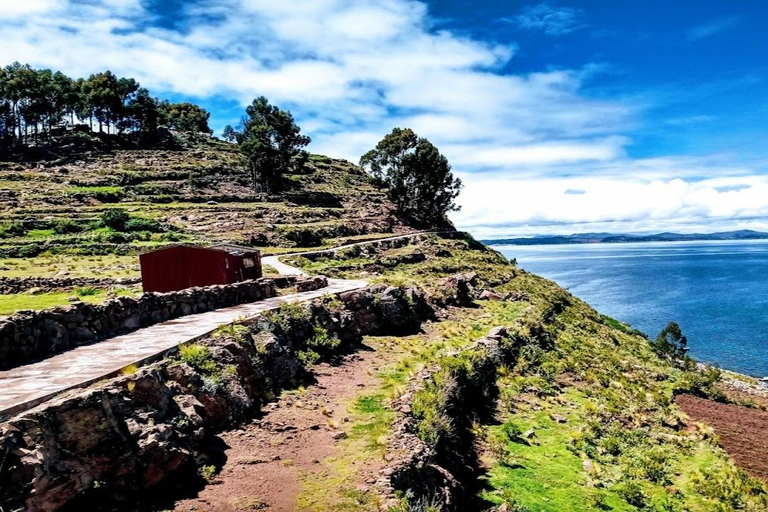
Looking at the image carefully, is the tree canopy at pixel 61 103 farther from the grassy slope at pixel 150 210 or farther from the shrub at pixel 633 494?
the shrub at pixel 633 494

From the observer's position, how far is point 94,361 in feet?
39.9

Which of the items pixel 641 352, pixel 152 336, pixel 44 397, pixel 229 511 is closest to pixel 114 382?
pixel 44 397

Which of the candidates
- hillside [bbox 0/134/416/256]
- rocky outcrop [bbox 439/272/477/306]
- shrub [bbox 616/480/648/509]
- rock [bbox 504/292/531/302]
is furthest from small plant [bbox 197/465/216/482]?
hillside [bbox 0/134/416/256]

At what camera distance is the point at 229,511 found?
30.7 feet

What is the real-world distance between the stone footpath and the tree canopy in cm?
10571

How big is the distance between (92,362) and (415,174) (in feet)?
245

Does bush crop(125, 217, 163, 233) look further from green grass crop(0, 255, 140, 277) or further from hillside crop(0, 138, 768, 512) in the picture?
hillside crop(0, 138, 768, 512)

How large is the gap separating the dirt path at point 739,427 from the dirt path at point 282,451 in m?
16.4

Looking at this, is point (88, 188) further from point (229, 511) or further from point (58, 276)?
point (229, 511)

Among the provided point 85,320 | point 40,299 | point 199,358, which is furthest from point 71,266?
point 199,358

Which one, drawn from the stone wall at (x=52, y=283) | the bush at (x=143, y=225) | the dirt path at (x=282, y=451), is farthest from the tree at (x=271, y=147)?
the dirt path at (x=282, y=451)

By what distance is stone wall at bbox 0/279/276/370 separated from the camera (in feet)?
40.7

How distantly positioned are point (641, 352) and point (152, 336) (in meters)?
41.0

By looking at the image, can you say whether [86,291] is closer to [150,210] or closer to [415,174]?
[150,210]
